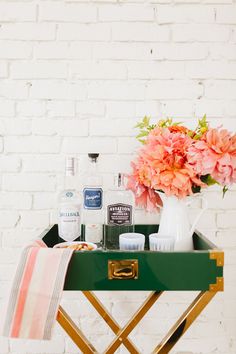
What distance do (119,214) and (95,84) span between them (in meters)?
0.58

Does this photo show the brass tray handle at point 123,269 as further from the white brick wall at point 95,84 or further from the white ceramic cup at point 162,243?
the white brick wall at point 95,84

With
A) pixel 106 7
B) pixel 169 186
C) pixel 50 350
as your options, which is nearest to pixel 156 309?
pixel 50 350

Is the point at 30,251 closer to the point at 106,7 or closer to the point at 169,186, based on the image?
the point at 169,186

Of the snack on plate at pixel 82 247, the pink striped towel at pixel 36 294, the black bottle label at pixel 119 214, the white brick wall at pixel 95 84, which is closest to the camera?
the pink striped towel at pixel 36 294

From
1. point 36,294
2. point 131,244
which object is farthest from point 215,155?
point 36,294

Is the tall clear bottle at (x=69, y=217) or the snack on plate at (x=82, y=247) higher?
the tall clear bottle at (x=69, y=217)

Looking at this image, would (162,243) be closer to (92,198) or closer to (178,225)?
(178,225)

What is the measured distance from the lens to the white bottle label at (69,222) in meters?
1.16

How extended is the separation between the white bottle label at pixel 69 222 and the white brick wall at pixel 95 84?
277mm

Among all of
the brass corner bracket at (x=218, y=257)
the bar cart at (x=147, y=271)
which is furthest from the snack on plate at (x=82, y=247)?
the brass corner bracket at (x=218, y=257)

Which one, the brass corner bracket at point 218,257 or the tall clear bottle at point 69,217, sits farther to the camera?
the tall clear bottle at point 69,217

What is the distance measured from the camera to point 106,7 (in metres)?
1.41

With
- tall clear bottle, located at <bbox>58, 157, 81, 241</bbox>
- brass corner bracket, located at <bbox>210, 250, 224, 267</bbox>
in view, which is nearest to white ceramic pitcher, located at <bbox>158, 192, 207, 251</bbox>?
brass corner bracket, located at <bbox>210, 250, 224, 267</bbox>

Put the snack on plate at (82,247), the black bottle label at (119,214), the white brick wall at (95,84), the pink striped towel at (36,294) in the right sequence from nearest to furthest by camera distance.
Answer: the pink striped towel at (36,294)
the snack on plate at (82,247)
the black bottle label at (119,214)
the white brick wall at (95,84)
